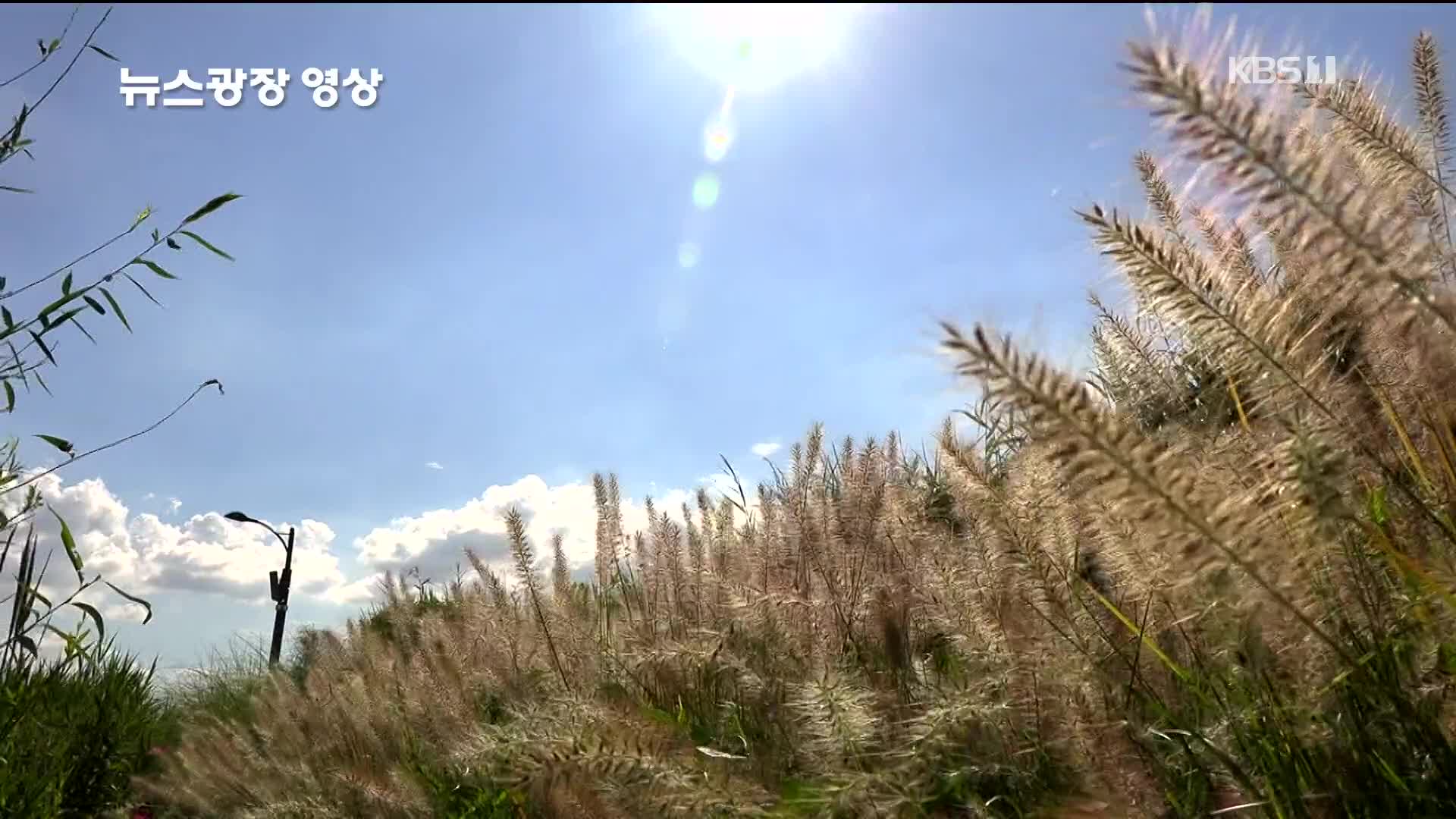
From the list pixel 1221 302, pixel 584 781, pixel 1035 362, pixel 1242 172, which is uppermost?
pixel 1242 172

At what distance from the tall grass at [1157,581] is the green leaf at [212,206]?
133 cm

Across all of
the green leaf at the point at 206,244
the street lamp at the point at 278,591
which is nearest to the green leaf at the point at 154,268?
the green leaf at the point at 206,244

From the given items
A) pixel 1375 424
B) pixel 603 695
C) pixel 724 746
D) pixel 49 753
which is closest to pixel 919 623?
pixel 724 746

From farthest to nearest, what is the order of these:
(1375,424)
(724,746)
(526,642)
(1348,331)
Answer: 1. (526,642)
2. (724,746)
3. (1375,424)
4. (1348,331)

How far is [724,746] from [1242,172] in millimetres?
1963

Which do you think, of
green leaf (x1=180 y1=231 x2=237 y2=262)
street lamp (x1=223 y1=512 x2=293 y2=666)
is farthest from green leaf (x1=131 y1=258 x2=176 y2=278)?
street lamp (x1=223 y1=512 x2=293 y2=666)

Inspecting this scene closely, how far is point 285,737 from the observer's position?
4348mm

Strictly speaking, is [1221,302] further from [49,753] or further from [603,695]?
[49,753]

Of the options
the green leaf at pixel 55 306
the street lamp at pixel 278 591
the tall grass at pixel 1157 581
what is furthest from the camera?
the street lamp at pixel 278 591

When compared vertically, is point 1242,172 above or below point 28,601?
below

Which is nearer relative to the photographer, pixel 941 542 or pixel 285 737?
pixel 941 542

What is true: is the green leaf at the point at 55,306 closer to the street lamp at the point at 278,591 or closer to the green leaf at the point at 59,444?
the green leaf at the point at 59,444

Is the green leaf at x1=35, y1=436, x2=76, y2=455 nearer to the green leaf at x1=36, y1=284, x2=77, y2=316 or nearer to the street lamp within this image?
the green leaf at x1=36, y1=284, x2=77, y2=316

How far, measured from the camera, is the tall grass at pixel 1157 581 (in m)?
1.34
